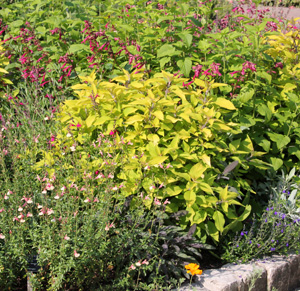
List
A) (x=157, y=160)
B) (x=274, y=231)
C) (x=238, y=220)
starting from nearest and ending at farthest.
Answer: (x=157, y=160)
(x=238, y=220)
(x=274, y=231)

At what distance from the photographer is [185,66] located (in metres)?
3.25

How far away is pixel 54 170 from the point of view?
2.80 m

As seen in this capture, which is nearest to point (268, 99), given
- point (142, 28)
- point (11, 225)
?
point (142, 28)

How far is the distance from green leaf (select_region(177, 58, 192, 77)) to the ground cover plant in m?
0.02

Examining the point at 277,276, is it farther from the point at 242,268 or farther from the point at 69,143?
the point at 69,143

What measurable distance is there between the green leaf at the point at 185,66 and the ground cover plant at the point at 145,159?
0.02 meters

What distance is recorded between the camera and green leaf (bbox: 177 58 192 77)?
324 centimetres

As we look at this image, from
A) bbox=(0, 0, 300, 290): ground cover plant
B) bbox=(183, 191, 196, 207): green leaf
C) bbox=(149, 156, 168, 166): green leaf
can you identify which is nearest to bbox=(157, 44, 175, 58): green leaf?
bbox=(0, 0, 300, 290): ground cover plant

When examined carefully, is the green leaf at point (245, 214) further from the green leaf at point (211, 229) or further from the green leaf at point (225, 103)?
the green leaf at point (225, 103)

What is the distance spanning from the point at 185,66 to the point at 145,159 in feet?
3.07

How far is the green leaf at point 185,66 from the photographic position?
324 centimetres

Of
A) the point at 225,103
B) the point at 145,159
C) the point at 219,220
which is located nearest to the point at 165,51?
the point at 225,103

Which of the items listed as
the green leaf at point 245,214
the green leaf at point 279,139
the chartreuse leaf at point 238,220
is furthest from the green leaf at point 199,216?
the green leaf at point 279,139

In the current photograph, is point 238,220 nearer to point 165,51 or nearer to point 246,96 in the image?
point 246,96
